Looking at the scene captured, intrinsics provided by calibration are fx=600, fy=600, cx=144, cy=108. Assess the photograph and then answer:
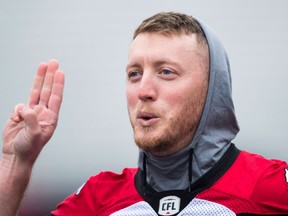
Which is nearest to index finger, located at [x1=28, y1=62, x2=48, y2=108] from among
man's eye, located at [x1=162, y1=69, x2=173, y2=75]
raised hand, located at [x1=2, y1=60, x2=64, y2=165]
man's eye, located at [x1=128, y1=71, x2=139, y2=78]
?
raised hand, located at [x1=2, y1=60, x2=64, y2=165]

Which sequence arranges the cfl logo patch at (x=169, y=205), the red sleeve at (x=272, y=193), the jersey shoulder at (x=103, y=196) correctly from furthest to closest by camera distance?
the jersey shoulder at (x=103, y=196)
the cfl logo patch at (x=169, y=205)
the red sleeve at (x=272, y=193)

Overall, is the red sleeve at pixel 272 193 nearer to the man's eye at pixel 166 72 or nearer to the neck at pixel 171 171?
the neck at pixel 171 171

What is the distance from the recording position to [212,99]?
2398mm

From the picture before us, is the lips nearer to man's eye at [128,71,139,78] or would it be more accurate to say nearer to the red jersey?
man's eye at [128,71,139,78]

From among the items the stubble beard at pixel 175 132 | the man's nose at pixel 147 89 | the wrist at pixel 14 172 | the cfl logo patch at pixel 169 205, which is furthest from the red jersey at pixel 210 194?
the man's nose at pixel 147 89

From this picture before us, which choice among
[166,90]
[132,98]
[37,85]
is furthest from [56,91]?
[166,90]

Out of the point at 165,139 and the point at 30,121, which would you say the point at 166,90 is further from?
the point at 30,121

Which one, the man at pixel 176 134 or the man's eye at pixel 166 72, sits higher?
the man's eye at pixel 166 72

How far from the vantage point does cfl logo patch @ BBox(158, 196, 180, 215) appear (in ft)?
7.64

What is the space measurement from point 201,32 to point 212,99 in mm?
278

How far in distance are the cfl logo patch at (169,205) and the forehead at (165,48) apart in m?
0.55

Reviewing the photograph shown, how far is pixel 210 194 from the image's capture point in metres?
2.31

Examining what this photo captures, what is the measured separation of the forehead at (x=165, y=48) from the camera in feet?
7.57

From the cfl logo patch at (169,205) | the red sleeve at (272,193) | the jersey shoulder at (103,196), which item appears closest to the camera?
the red sleeve at (272,193)
